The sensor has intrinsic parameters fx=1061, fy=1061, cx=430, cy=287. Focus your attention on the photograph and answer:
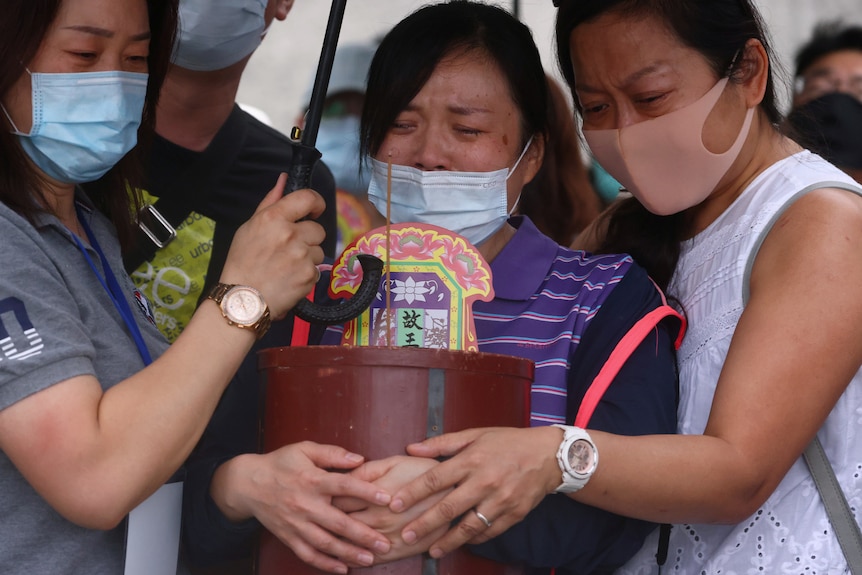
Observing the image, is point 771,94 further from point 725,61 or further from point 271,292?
point 271,292

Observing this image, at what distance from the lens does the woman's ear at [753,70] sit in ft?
6.93

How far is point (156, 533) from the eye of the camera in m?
1.79

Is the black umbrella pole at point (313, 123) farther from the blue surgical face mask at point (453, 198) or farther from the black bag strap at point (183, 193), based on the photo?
the black bag strap at point (183, 193)

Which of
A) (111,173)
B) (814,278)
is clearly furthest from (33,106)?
(814,278)

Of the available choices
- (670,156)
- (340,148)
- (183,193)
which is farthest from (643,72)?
(340,148)

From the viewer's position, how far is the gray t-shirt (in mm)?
1572

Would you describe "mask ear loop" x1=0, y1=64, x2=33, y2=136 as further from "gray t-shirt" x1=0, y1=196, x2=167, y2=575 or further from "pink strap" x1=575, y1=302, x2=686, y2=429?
"pink strap" x1=575, y1=302, x2=686, y2=429

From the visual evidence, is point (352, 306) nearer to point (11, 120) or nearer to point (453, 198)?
point (453, 198)

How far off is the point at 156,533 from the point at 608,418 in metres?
0.79

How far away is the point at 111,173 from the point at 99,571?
85cm

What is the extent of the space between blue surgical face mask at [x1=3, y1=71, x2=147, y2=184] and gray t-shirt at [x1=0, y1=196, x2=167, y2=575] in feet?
0.45

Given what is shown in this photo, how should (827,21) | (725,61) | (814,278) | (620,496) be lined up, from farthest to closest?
(827,21), (725,61), (814,278), (620,496)

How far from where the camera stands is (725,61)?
6.88ft

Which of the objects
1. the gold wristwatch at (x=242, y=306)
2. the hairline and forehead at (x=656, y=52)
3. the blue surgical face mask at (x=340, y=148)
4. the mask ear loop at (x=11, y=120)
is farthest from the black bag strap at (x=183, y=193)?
the blue surgical face mask at (x=340, y=148)
